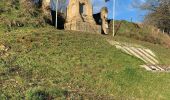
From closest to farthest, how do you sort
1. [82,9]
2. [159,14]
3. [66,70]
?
[66,70]
[82,9]
[159,14]

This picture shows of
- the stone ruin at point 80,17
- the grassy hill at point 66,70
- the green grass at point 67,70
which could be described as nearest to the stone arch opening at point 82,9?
the stone ruin at point 80,17

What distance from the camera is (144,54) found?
30688 mm

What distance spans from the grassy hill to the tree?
22585 millimetres

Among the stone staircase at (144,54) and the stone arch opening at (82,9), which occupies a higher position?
the stone arch opening at (82,9)

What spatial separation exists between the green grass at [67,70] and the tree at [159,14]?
75.9 feet

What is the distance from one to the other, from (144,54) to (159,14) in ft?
67.9

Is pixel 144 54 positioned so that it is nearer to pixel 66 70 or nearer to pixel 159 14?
pixel 66 70

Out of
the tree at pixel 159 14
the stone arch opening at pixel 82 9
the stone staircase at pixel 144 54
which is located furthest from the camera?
the tree at pixel 159 14

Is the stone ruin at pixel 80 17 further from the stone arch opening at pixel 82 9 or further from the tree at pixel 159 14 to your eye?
the tree at pixel 159 14

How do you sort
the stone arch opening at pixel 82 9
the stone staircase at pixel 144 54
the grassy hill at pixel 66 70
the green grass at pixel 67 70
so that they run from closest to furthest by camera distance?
the grassy hill at pixel 66 70 < the green grass at pixel 67 70 < the stone staircase at pixel 144 54 < the stone arch opening at pixel 82 9

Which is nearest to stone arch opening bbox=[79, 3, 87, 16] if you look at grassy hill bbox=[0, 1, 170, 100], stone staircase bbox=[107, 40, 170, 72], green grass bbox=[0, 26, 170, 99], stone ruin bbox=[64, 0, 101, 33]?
stone ruin bbox=[64, 0, 101, 33]

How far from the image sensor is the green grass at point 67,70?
18359mm

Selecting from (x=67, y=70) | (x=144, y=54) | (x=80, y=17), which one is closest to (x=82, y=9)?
(x=80, y=17)

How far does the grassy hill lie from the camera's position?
17.8m
